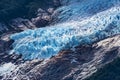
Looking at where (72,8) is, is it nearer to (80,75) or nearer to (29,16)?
(29,16)

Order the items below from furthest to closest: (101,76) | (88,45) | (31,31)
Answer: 1. (31,31)
2. (88,45)
3. (101,76)

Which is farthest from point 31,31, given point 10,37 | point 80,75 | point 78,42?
point 80,75

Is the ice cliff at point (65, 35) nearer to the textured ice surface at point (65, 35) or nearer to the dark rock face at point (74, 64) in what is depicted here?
the textured ice surface at point (65, 35)

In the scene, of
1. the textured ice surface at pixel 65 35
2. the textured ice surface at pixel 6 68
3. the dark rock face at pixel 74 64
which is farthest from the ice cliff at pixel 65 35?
the textured ice surface at pixel 6 68

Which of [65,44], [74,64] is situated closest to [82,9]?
[65,44]

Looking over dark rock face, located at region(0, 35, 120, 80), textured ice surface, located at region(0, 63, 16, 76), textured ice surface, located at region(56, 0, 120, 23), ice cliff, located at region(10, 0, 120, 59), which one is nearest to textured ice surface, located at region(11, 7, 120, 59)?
ice cliff, located at region(10, 0, 120, 59)

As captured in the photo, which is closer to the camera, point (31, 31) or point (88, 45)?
point (88, 45)

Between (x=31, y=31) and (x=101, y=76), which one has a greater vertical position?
(x=31, y=31)

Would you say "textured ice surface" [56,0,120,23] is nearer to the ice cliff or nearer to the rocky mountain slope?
the rocky mountain slope
